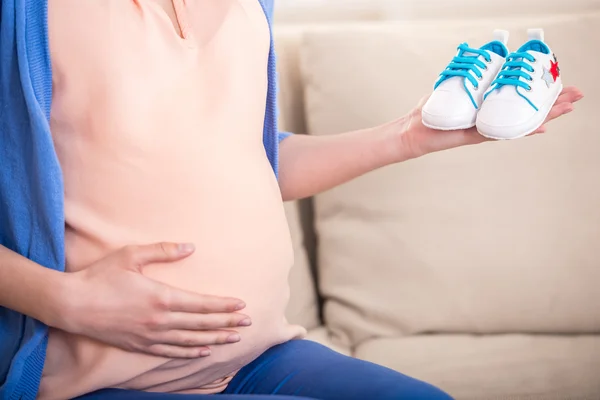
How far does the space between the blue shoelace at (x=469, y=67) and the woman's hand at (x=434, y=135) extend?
0.19 feet

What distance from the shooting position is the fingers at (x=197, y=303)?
0.82 metres

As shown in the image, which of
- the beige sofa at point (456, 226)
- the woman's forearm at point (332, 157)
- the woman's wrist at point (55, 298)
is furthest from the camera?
the beige sofa at point (456, 226)

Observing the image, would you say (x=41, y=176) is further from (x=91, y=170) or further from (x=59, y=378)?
(x=59, y=378)

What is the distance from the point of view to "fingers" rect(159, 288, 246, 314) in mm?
816

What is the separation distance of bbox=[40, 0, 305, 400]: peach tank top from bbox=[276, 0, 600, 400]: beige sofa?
566 mm

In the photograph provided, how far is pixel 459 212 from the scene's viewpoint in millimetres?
1438

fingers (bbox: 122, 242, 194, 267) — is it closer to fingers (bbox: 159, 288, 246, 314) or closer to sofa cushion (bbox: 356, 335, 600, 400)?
fingers (bbox: 159, 288, 246, 314)

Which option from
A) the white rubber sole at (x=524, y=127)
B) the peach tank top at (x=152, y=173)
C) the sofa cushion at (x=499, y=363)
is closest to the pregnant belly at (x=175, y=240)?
the peach tank top at (x=152, y=173)

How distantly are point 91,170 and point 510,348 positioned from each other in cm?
91

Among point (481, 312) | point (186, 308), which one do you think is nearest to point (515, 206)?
point (481, 312)

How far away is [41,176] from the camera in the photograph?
32.9 inches

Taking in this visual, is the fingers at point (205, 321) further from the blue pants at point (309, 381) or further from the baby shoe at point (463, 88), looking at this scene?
the baby shoe at point (463, 88)

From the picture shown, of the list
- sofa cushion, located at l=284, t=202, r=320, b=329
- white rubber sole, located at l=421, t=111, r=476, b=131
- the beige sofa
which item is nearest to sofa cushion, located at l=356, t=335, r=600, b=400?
the beige sofa

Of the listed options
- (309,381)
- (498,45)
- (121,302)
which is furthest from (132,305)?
(498,45)
